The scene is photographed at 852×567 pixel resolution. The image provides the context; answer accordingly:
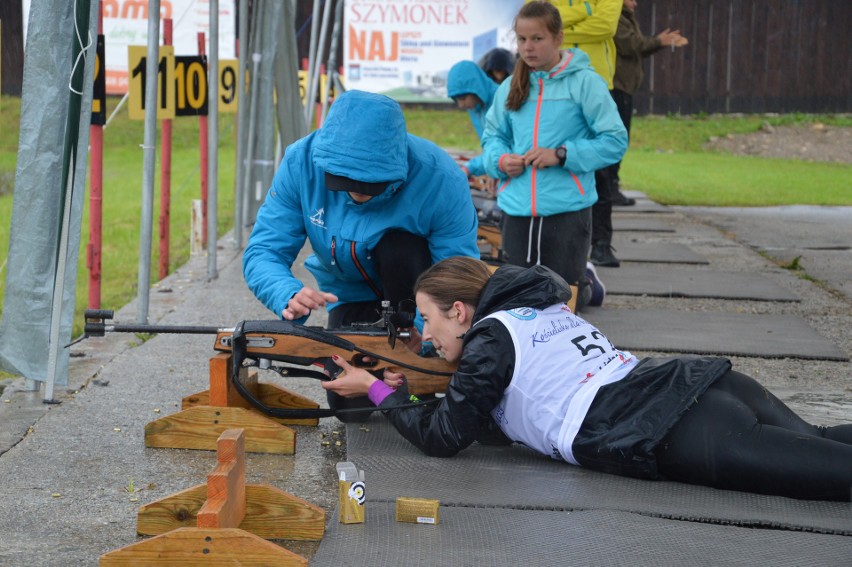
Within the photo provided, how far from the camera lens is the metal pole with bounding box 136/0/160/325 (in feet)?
20.7

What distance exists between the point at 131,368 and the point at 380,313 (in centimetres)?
154

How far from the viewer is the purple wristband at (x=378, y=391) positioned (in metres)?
4.02

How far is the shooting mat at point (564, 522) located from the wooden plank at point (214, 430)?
347 mm

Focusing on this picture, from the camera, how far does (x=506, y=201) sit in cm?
642

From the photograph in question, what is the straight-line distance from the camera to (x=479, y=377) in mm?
3775

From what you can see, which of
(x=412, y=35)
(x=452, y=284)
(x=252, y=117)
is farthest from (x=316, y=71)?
(x=412, y=35)

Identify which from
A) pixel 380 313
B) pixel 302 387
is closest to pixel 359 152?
pixel 380 313

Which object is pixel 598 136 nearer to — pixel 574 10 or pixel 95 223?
pixel 574 10

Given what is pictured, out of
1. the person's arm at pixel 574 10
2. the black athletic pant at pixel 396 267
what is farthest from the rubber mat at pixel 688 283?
the black athletic pant at pixel 396 267

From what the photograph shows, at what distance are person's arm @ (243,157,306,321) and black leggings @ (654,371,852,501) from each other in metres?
1.65

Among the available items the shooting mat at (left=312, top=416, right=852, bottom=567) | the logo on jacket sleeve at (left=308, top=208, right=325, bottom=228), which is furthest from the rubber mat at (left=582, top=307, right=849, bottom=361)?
the shooting mat at (left=312, top=416, right=852, bottom=567)

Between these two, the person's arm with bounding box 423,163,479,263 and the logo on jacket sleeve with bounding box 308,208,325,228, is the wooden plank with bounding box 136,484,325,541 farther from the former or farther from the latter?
the person's arm with bounding box 423,163,479,263

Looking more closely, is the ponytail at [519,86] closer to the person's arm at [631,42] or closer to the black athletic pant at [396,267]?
the black athletic pant at [396,267]

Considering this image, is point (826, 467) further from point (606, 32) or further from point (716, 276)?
point (716, 276)
